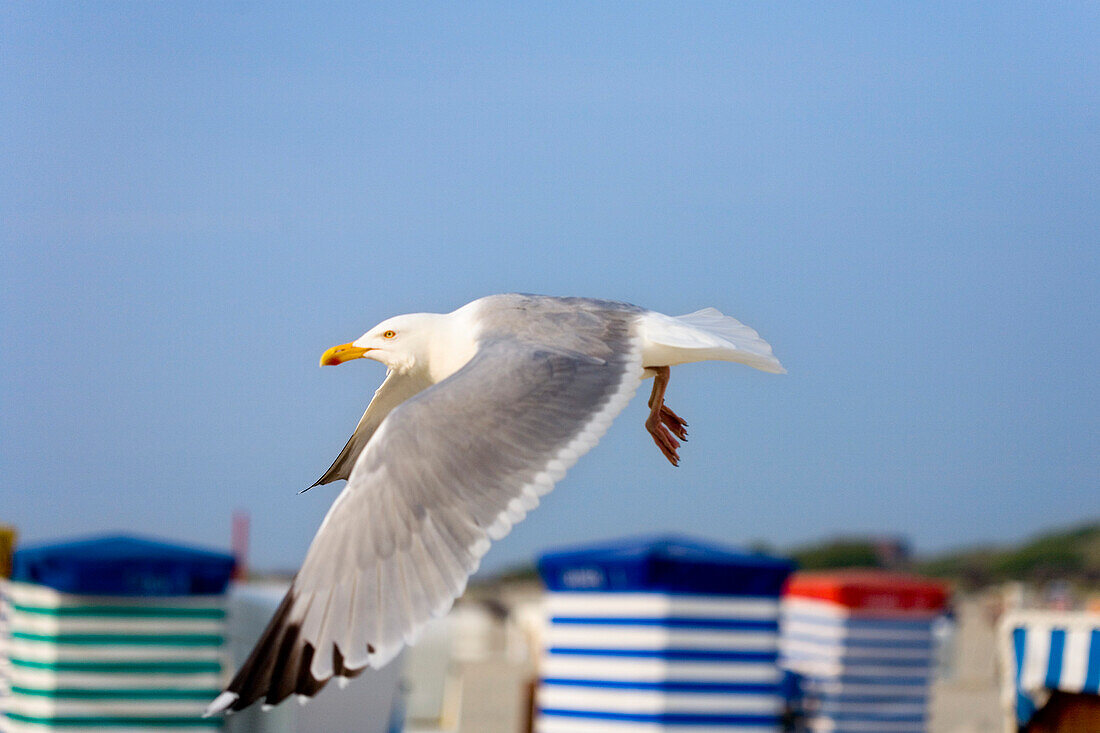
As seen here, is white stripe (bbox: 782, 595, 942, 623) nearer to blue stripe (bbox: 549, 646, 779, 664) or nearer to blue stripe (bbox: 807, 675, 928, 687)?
blue stripe (bbox: 807, 675, 928, 687)

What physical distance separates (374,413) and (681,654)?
4922 mm

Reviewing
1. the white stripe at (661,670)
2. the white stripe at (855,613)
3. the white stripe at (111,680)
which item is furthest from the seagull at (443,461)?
the white stripe at (855,613)

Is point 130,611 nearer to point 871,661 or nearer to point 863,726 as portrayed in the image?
point 863,726

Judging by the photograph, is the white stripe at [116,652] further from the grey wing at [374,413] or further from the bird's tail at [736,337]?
the bird's tail at [736,337]

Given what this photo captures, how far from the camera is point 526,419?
290 centimetres

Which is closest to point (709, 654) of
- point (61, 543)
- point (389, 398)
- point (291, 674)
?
point (61, 543)

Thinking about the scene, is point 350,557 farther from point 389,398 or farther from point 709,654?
point 709,654

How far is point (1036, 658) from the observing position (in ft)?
26.6

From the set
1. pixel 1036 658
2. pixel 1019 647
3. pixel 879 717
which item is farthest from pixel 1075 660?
pixel 879 717

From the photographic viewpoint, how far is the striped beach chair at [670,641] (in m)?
7.94

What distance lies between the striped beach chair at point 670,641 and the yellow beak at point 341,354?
5029mm

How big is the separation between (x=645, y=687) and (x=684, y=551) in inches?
32.5

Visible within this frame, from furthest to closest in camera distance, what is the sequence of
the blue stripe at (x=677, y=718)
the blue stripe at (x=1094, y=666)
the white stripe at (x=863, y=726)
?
the white stripe at (x=863, y=726)
the blue stripe at (x=677, y=718)
the blue stripe at (x=1094, y=666)

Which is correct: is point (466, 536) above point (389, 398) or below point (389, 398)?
below
